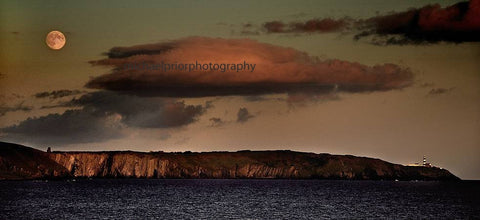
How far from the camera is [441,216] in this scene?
381 ft

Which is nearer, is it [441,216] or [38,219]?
[38,219]

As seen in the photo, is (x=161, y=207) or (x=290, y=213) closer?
(x=290, y=213)

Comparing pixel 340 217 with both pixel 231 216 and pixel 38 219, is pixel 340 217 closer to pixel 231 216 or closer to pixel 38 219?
pixel 231 216

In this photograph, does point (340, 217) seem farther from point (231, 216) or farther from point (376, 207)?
point (376, 207)

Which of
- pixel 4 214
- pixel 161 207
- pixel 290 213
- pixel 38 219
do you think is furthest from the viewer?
pixel 161 207

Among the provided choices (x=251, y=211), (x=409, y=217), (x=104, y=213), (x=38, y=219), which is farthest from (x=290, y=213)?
(x=38, y=219)

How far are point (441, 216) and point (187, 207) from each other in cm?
4294

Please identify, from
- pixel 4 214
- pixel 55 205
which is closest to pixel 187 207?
pixel 55 205

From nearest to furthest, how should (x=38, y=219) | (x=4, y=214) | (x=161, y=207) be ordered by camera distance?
(x=38, y=219)
(x=4, y=214)
(x=161, y=207)

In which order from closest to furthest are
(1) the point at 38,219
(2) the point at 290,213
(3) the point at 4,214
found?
(1) the point at 38,219 → (3) the point at 4,214 → (2) the point at 290,213

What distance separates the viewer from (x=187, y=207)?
126 metres

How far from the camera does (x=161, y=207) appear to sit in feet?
411

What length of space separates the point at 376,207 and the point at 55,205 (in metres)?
58.5

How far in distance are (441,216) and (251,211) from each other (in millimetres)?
30683
